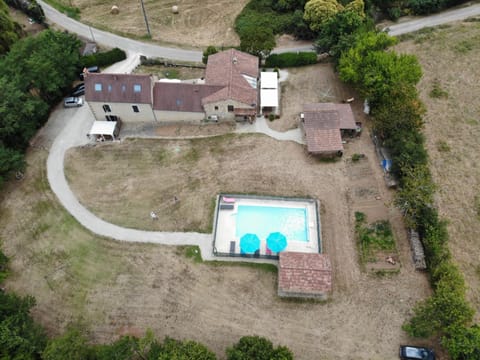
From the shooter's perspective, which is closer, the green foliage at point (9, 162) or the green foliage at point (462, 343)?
the green foliage at point (462, 343)

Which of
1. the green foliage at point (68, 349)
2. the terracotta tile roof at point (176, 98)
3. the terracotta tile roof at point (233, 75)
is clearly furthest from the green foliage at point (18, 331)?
the terracotta tile roof at point (233, 75)

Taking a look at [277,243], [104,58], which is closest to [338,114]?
[277,243]

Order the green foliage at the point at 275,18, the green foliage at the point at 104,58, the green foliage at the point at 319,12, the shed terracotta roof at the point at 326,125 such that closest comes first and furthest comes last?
the shed terracotta roof at the point at 326,125 < the green foliage at the point at 104,58 < the green foliage at the point at 319,12 < the green foliage at the point at 275,18

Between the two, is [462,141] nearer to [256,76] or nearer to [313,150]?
[313,150]

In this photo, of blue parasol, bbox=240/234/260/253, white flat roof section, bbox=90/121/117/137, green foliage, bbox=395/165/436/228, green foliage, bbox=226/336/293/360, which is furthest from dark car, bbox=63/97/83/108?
green foliage, bbox=395/165/436/228

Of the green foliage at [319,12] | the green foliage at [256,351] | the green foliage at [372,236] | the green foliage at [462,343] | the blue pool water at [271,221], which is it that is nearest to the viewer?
the green foliage at [256,351]

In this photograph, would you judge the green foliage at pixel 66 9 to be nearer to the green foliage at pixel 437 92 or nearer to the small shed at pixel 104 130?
the small shed at pixel 104 130

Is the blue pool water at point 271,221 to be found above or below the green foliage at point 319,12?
below
